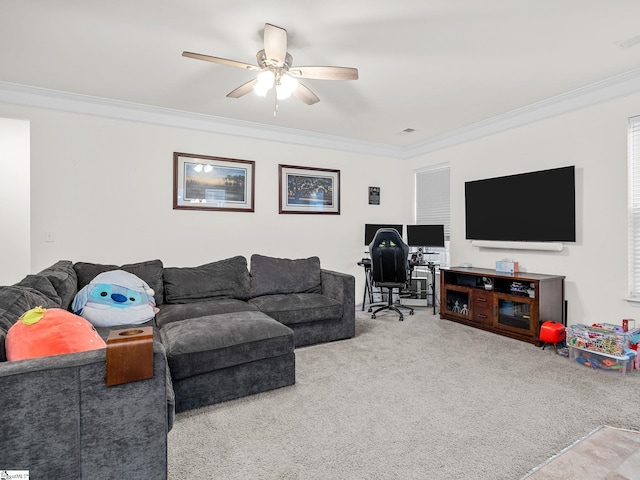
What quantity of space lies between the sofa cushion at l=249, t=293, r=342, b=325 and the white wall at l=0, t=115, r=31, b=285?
2.39 m

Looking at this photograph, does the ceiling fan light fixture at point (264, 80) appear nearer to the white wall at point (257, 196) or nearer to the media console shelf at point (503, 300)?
the white wall at point (257, 196)

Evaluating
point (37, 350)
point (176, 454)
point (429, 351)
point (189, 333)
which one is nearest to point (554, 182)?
point (429, 351)

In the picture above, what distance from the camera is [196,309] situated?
3.05 metres

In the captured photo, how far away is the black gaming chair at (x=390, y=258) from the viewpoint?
4.42 metres

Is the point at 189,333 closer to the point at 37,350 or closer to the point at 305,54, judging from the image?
the point at 37,350

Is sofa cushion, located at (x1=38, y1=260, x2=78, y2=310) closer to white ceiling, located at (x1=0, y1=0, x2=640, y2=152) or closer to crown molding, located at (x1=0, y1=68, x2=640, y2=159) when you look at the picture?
white ceiling, located at (x1=0, y1=0, x2=640, y2=152)

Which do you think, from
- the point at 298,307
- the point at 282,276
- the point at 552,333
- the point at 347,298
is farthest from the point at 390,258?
the point at 552,333

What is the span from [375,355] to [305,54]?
271 centimetres

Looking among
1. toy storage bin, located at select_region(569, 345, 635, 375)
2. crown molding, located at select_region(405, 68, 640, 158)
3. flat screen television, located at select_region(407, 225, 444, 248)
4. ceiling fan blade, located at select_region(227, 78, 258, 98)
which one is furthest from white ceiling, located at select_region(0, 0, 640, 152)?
toy storage bin, located at select_region(569, 345, 635, 375)

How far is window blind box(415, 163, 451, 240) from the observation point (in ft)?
17.0

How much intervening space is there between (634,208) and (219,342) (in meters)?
3.86

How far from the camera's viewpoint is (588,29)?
95.4 inches

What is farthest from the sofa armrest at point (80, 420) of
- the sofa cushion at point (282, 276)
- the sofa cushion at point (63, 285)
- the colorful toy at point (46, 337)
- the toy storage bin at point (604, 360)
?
the toy storage bin at point (604, 360)

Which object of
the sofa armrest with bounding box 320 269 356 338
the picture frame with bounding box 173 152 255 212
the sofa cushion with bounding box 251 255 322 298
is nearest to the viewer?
the sofa armrest with bounding box 320 269 356 338
